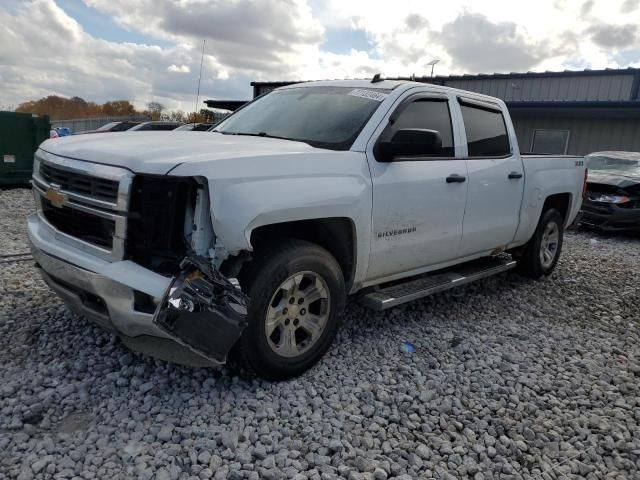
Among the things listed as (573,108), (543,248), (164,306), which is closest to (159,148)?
(164,306)

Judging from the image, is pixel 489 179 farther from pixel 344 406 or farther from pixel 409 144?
pixel 344 406

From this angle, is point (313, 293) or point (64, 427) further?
point (313, 293)

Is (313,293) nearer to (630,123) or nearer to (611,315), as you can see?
(611,315)

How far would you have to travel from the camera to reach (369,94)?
12.9 feet

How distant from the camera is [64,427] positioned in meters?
2.66

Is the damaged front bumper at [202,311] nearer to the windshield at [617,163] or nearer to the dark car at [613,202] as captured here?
the dark car at [613,202]

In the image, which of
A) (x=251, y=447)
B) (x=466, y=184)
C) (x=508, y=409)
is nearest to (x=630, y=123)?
(x=466, y=184)

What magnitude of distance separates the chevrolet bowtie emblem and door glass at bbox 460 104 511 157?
10.4 ft

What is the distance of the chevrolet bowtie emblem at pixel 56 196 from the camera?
2.99 meters

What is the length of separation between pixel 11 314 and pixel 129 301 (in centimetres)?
185

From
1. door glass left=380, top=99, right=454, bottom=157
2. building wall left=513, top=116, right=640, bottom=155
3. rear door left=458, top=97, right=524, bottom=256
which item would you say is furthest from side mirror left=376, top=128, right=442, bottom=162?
building wall left=513, top=116, right=640, bottom=155

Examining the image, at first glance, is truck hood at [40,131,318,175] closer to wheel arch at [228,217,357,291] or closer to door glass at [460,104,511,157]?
wheel arch at [228,217,357,291]

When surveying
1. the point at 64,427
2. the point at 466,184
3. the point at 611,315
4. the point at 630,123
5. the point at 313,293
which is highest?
the point at 630,123

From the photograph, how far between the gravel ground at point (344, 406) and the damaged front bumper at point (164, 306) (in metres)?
0.41
